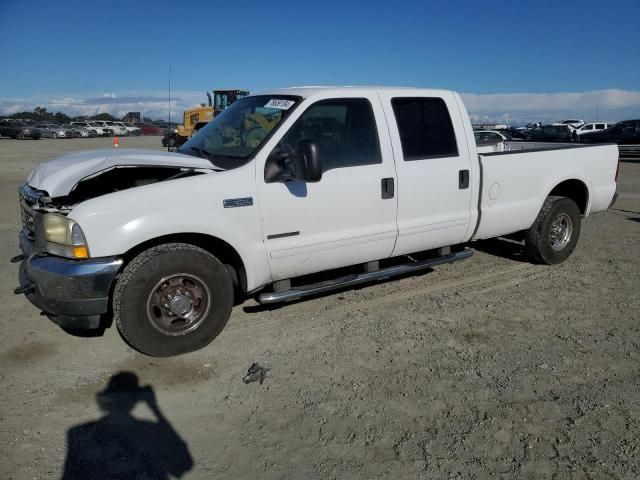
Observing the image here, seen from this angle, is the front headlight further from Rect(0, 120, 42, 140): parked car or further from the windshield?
Rect(0, 120, 42, 140): parked car

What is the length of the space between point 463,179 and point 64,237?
3.48m

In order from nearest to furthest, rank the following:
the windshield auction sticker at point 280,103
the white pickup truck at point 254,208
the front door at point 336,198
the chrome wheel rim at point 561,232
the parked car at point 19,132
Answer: the white pickup truck at point 254,208 < the front door at point 336,198 < the windshield auction sticker at point 280,103 < the chrome wheel rim at point 561,232 < the parked car at point 19,132

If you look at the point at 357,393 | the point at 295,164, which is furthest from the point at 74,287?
the point at 357,393

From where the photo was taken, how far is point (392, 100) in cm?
464

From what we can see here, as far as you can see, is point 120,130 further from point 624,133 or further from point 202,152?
point 202,152

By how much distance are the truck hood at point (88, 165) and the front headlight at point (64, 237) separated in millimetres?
187

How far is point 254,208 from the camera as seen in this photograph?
391cm

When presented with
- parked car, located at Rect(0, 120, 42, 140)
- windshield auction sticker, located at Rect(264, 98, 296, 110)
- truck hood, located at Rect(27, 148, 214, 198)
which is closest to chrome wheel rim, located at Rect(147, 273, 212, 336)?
truck hood, located at Rect(27, 148, 214, 198)

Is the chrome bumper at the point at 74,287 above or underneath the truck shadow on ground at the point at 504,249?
above

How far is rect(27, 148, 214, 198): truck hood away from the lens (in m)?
3.61

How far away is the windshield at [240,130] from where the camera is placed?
414cm

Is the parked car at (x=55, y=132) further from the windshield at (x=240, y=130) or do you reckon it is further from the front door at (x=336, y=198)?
the front door at (x=336, y=198)

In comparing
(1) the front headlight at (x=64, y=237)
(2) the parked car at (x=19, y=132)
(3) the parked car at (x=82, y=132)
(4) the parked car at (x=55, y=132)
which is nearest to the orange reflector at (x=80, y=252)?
(1) the front headlight at (x=64, y=237)

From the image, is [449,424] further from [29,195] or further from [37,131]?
[37,131]
